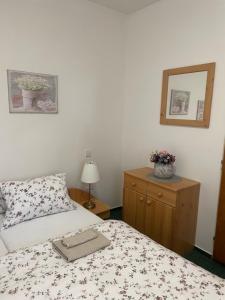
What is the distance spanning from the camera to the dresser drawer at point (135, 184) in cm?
259

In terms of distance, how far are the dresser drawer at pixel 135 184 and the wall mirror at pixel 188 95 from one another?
752 mm

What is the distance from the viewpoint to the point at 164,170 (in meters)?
2.53

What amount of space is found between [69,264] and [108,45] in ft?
8.48

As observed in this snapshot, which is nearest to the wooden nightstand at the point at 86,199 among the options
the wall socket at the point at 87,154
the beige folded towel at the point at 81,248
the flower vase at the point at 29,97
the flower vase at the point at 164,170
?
the wall socket at the point at 87,154

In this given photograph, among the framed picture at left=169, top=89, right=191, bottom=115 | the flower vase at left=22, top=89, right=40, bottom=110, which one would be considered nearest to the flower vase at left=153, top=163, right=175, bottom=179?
the framed picture at left=169, top=89, right=191, bottom=115

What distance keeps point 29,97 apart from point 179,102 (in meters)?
1.61

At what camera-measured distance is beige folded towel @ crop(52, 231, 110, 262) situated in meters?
1.47

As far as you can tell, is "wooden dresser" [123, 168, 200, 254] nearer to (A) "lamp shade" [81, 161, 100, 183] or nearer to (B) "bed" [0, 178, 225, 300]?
(A) "lamp shade" [81, 161, 100, 183]

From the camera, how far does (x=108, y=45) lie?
3031 millimetres

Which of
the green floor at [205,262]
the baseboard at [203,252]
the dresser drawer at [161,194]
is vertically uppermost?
the dresser drawer at [161,194]

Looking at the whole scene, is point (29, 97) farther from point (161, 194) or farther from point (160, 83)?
point (161, 194)

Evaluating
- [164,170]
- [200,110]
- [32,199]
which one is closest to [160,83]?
→ [200,110]

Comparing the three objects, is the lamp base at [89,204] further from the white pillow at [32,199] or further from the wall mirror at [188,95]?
the wall mirror at [188,95]

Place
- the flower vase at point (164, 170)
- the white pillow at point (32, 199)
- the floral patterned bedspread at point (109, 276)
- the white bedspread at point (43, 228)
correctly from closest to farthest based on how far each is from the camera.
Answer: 1. the floral patterned bedspread at point (109, 276)
2. the white bedspread at point (43, 228)
3. the white pillow at point (32, 199)
4. the flower vase at point (164, 170)
